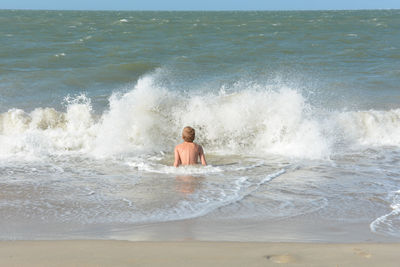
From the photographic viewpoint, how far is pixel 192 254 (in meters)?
3.40

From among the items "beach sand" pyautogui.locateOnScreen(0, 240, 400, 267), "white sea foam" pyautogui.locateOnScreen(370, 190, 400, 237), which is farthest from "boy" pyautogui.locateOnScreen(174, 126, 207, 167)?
"beach sand" pyautogui.locateOnScreen(0, 240, 400, 267)

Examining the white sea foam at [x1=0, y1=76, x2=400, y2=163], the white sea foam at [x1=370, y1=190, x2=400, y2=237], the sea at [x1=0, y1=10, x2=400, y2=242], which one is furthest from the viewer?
the white sea foam at [x1=0, y1=76, x2=400, y2=163]

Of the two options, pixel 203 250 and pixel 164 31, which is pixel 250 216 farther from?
pixel 164 31

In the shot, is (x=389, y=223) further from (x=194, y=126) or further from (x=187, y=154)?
(x=194, y=126)

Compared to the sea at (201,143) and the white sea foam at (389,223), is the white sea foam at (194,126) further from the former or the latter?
the white sea foam at (389,223)

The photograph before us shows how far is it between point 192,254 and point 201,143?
18.4ft

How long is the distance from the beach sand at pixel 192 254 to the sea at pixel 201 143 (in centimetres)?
30

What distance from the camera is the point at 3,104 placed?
1169 centimetres

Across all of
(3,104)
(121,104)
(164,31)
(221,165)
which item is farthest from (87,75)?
(164,31)

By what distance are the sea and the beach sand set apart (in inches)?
11.8

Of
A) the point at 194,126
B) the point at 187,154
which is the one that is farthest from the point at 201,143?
the point at 187,154

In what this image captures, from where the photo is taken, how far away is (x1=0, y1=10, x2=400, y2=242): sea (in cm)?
449

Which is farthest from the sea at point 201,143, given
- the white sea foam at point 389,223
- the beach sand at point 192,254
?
the beach sand at point 192,254

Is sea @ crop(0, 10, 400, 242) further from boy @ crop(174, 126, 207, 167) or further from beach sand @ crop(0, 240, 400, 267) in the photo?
beach sand @ crop(0, 240, 400, 267)
